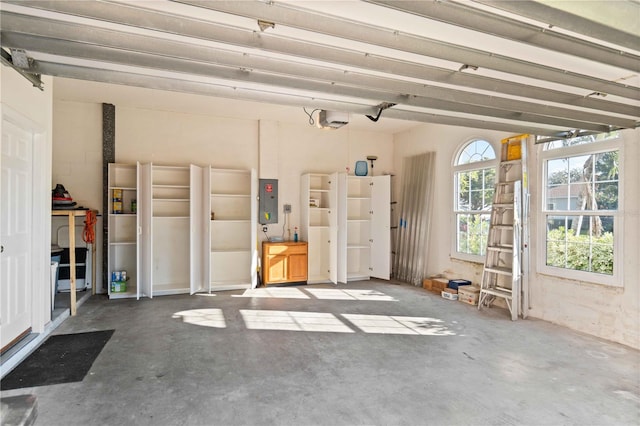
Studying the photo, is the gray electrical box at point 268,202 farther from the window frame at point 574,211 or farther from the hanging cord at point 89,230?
the window frame at point 574,211

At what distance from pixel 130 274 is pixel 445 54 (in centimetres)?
628

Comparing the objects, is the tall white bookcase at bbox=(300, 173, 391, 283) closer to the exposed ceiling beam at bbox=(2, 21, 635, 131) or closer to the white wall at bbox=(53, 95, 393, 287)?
the white wall at bbox=(53, 95, 393, 287)

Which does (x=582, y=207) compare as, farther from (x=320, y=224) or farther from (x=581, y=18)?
(x=320, y=224)

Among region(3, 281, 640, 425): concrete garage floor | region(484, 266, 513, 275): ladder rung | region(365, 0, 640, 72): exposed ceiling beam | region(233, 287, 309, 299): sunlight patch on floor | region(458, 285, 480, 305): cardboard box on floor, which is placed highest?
region(365, 0, 640, 72): exposed ceiling beam

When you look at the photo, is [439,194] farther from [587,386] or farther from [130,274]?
[130,274]

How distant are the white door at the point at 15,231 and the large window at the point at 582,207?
6.24 m

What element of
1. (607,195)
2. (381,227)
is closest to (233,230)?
(381,227)

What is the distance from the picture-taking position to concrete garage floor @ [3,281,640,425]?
2.52m

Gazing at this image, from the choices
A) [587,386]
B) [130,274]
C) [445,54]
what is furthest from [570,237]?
[130,274]

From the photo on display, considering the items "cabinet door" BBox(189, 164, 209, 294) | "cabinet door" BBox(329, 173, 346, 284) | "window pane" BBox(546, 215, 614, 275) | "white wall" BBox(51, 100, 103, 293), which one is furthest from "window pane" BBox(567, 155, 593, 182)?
"white wall" BBox(51, 100, 103, 293)

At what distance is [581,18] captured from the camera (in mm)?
1581

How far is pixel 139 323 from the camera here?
4512 millimetres

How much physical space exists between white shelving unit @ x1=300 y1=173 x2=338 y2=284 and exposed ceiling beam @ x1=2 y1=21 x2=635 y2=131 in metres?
3.91

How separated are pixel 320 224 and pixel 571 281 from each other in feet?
14.9
